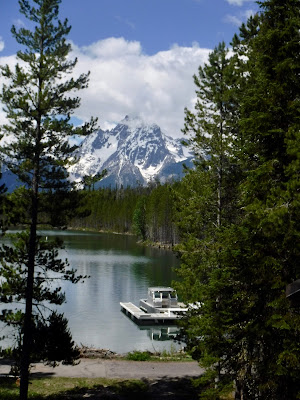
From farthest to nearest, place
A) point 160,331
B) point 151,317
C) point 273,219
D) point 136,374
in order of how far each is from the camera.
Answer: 1. point 151,317
2. point 160,331
3. point 136,374
4. point 273,219

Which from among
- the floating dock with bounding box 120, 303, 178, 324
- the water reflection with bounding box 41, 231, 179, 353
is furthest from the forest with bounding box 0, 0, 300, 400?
the floating dock with bounding box 120, 303, 178, 324

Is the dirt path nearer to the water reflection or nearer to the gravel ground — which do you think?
the gravel ground

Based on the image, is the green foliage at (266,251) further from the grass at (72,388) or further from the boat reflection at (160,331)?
the boat reflection at (160,331)

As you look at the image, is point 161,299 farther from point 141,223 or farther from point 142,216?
point 142,216

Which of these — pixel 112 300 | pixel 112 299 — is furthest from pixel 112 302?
pixel 112 299

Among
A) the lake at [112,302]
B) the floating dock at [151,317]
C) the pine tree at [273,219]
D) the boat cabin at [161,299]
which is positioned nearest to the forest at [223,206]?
the pine tree at [273,219]

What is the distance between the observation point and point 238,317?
9.78 m

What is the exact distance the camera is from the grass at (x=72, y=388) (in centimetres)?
1576

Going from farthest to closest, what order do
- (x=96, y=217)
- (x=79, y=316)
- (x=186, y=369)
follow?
(x=96, y=217), (x=79, y=316), (x=186, y=369)

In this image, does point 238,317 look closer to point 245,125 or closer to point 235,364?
point 235,364

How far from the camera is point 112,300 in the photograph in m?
43.6

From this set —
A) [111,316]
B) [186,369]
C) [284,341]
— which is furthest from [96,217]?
[284,341]

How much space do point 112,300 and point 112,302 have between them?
0.94 meters

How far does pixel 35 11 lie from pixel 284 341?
557 inches
